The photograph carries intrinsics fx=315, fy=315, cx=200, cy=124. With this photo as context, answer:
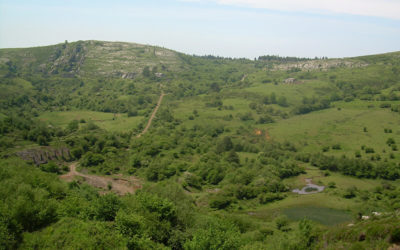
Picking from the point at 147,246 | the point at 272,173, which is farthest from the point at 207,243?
the point at 272,173

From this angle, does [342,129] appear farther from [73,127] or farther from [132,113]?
[73,127]

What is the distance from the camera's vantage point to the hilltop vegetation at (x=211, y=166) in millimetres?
35594

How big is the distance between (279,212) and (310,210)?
25.0 feet

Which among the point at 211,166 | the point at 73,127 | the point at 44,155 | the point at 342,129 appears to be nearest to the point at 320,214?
the point at 211,166

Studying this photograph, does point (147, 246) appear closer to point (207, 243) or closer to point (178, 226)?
point (207, 243)

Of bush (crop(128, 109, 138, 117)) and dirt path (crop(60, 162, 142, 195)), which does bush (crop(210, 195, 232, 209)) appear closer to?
dirt path (crop(60, 162, 142, 195))

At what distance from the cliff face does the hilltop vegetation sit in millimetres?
718

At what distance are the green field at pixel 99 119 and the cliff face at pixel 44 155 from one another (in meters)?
37.0

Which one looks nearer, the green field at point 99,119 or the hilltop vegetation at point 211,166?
the hilltop vegetation at point 211,166

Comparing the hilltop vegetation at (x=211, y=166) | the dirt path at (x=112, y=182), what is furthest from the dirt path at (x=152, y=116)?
the dirt path at (x=112, y=182)

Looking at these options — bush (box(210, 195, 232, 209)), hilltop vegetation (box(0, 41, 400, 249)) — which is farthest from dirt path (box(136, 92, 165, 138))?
bush (box(210, 195, 232, 209))

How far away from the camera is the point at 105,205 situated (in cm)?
4084

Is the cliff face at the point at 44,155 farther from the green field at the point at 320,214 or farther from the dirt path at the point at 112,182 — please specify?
the green field at the point at 320,214

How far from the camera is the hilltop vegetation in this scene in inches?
1401
